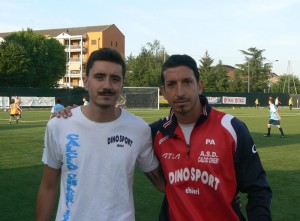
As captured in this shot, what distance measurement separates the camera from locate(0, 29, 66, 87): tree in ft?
177

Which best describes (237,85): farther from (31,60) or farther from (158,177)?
(158,177)

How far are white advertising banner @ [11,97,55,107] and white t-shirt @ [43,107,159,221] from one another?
44.2 m

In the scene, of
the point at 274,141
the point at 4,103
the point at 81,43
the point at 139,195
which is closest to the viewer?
the point at 139,195

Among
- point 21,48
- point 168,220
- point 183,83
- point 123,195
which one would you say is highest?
point 21,48

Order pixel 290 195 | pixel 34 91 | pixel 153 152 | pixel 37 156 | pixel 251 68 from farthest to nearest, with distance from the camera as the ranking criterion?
pixel 251 68, pixel 34 91, pixel 37 156, pixel 290 195, pixel 153 152

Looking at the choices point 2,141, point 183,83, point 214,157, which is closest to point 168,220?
point 214,157

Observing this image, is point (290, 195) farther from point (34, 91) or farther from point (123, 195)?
point (34, 91)

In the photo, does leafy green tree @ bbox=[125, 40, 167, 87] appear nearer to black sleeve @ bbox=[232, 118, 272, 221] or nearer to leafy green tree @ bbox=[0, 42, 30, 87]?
leafy green tree @ bbox=[0, 42, 30, 87]

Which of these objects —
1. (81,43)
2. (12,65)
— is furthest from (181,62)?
(81,43)

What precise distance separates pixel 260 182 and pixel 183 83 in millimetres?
805

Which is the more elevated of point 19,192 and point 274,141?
point 19,192

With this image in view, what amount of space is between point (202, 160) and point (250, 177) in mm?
315

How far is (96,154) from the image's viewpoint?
109 inches

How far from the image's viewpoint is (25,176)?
9.35m
